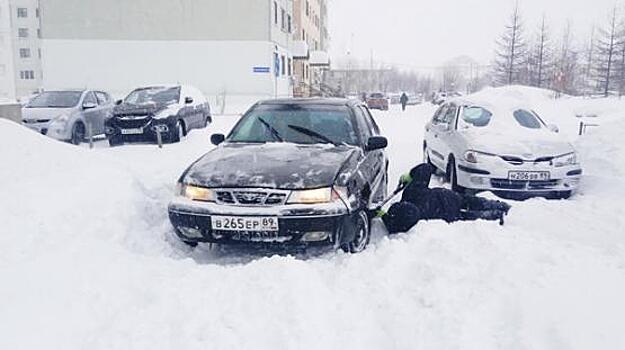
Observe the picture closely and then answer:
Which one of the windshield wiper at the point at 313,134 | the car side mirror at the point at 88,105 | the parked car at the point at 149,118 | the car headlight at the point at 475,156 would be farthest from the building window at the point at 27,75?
the windshield wiper at the point at 313,134

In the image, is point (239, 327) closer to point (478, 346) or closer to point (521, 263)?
point (478, 346)

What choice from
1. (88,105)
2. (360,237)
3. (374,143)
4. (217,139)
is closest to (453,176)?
(374,143)

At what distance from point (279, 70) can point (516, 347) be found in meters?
31.3

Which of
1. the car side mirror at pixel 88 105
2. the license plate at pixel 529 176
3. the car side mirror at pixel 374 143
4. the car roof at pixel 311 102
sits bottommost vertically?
the license plate at pixel 529 176

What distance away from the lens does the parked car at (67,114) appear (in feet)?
39.9

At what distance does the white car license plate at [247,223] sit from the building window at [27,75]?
241 ft

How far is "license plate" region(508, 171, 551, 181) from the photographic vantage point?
6.95m

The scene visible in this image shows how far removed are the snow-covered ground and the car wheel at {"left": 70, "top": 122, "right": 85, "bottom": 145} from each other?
7.51m

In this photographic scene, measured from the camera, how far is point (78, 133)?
1277 cm

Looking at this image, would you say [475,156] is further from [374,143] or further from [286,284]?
[286,284]

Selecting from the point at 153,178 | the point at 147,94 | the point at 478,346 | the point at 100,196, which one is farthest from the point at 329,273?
the point at 147,94

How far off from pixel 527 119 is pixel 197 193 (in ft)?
20.5

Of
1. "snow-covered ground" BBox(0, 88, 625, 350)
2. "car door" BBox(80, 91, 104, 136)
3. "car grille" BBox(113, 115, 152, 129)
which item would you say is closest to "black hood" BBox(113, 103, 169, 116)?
"car grille" BBox(113, 115, 152, 129)

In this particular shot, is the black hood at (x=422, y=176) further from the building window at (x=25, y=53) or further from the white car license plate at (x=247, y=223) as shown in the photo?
the building window at (x=25, y=53)
